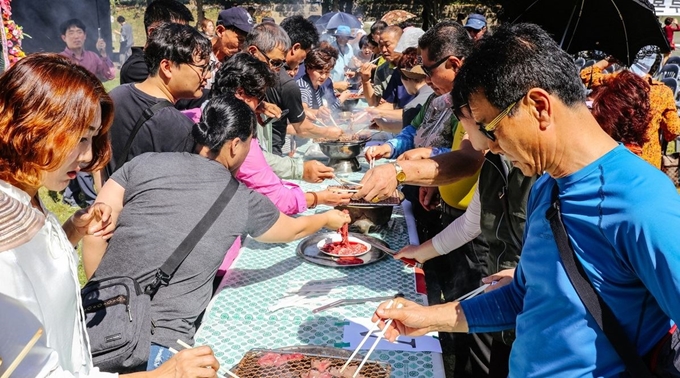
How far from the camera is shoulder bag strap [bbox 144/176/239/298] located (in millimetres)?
2070

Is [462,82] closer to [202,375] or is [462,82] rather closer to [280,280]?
[202,375]

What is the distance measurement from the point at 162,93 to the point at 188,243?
4.13ft

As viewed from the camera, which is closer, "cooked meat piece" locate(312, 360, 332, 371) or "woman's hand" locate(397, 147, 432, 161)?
"cooked meat piece" locate(312, 360, 332, 371)

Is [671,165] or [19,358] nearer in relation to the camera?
[19,358]

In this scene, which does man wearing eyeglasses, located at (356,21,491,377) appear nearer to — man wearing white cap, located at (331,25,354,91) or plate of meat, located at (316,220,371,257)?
plate of meat, located at (316,220,371,257)

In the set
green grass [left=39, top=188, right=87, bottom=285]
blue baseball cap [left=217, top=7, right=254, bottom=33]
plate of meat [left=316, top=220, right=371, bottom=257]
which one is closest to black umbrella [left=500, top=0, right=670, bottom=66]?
plate of meat [left=316, top=220, right=371, bottom=257]

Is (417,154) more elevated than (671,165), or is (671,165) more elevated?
(417,154)

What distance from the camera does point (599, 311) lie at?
1243mm

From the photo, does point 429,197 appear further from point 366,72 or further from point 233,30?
point 366,72

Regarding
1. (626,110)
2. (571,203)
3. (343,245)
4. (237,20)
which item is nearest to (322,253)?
(343,245)

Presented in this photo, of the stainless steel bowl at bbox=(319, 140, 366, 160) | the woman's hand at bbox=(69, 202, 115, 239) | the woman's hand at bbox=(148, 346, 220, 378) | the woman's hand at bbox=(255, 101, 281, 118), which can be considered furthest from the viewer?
the stainless steel bowl at bbox=(319, 140, 366, 160)

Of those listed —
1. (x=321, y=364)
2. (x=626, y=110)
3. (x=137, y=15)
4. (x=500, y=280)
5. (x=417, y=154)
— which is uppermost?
(x=626, y=110)

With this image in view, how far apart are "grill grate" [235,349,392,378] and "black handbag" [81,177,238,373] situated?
0.36 meters

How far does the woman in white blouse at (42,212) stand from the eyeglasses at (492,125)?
1.03 meters
